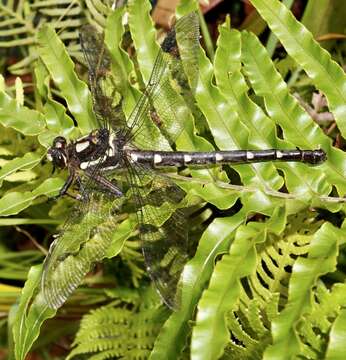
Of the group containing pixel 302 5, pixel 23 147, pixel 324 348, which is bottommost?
pixel 324 348

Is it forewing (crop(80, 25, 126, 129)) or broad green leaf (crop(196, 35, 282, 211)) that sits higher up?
forewing (crop(80, 25, 126, 129))

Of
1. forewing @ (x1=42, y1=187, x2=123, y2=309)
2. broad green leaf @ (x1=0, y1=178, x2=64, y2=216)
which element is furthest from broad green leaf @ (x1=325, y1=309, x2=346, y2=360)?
broad green leaf @ (x1=0, y1=178, x2=64, y2=216)

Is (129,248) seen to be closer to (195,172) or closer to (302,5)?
(195,172)

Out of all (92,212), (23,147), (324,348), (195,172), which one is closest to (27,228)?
(23,147)

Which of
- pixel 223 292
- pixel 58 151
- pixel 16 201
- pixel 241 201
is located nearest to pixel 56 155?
pixel 58 151

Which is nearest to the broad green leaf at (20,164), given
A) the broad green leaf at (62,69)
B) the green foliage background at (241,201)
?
the green foliage background at (241,201)

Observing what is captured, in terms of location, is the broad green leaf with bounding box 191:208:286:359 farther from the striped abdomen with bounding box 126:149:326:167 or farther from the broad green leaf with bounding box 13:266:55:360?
the broad green leaf with bounding box 13:266:55:360
